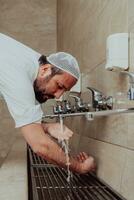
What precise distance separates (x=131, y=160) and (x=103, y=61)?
447 mm

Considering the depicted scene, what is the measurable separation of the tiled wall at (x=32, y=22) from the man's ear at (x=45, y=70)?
157 centimetres

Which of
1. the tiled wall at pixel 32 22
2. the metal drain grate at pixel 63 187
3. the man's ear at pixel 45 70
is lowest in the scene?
the metal drain grate at pixel 63 187

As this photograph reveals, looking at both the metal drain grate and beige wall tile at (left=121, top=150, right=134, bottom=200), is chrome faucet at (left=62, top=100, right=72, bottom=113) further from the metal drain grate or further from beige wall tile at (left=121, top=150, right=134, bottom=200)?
beige wall tile at (left=121, top=150, right=134, bottom=200)

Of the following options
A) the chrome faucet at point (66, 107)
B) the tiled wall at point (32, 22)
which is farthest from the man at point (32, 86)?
the tiled wall at point (32, 22)

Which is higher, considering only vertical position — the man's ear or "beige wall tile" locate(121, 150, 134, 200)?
the man's ear

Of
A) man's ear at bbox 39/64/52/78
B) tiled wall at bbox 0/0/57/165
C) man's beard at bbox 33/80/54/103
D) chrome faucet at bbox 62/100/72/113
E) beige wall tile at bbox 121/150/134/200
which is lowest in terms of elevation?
beige wall tile at bbox 121/150/134/200

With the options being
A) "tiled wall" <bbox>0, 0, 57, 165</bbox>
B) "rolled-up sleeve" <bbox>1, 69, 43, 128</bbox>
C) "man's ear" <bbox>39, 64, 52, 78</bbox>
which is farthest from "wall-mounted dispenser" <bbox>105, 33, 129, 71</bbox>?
"tiled wall" <bbox>0, 0, 57, 165</bbox>

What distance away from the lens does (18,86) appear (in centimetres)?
110

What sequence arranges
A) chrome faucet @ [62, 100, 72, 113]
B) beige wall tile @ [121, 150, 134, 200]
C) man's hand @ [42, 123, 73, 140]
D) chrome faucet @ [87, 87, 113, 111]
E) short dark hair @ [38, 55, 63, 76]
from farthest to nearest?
chrome faucet @ [62, 100, 72, 113] < short dark hair @ [38, 55, 63, 76] < man's hand @ [42, 123, 73, 140] < chrome faucet @ [87, 87, 113, 111] < beige wall tile @ [121, 150, 134, 200]

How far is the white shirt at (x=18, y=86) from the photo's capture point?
3.62 ft

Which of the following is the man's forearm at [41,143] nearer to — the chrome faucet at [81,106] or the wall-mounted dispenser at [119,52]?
the chrome faucet at [81,106]

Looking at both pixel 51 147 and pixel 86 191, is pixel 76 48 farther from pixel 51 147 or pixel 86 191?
pixel 86 191

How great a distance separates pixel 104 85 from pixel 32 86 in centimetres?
27

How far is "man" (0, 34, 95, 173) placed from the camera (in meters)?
1.11
